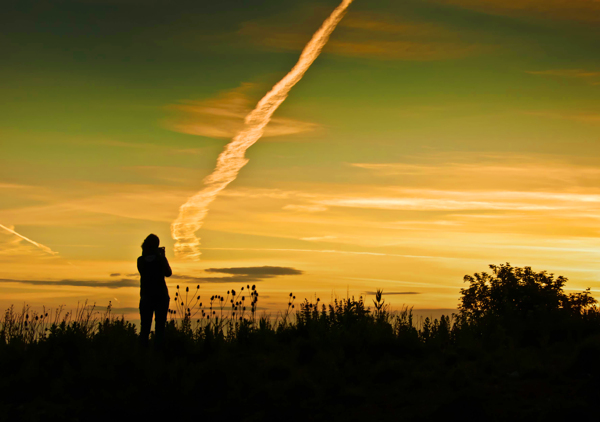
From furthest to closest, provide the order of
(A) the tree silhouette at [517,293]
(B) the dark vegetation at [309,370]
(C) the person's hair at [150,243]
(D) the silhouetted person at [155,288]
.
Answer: (A) the tree silhouette at [517,293]
(C) the person's hair at [150,243]
(D) the silhouetted person at [155,288]
(B) the dark vegetation at [309,370]

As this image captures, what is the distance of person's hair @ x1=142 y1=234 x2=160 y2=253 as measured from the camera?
11719 millimetres

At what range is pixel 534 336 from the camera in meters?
13.0

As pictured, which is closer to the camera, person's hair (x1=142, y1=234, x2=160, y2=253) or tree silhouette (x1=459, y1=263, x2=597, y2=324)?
person's hair (x1=142, y1=234, x2=160, y2=253)

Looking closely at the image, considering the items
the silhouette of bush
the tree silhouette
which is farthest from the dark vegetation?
the tree silhouette

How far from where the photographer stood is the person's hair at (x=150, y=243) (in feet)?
38.4

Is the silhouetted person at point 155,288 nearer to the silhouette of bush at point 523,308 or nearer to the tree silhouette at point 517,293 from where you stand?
the silhouette of bush at point 523,308

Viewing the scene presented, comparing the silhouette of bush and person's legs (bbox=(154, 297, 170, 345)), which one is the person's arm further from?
the silhouette of bush

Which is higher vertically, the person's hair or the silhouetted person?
the person's hair

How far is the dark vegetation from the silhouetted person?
65 centimetres

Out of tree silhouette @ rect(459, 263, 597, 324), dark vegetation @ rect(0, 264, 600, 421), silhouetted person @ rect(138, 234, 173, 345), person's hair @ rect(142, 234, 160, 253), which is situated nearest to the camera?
dark vegetation @ rect(0, 264, 600, 421)

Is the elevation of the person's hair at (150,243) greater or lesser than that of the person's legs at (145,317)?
greater

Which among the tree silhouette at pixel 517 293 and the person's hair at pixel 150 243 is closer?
the person's hair at pixel 150 243

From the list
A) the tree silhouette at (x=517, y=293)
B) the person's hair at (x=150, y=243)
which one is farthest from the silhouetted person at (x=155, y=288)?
the tree silhouette at (x=517, y=293)

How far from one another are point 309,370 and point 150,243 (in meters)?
4.51
